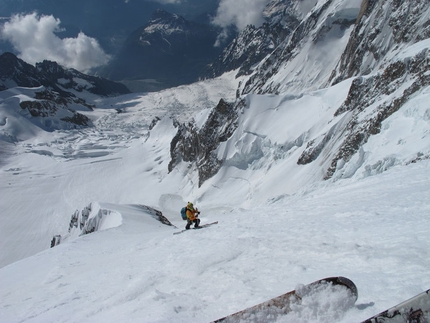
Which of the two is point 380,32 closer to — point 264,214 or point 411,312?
point 264,214

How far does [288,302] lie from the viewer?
3.69m

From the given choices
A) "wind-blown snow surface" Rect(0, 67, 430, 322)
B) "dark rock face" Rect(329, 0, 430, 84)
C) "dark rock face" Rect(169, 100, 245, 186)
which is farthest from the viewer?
"dark rock face" Rect(169, 100, 245, 186)

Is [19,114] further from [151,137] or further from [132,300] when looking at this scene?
[132,300]

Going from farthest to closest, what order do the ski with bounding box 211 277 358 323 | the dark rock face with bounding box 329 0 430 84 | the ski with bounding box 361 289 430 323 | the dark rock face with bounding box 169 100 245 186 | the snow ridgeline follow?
the dark rock face with bounding box 169 100 245 186
the dark rock face with bounding box 329 0 430 84
the snow ridgeline
the ski with bounding box 211 277 358 323
the ski with bounding box 361 289 430 323

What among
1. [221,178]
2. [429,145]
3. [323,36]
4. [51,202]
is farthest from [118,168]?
[429,145]

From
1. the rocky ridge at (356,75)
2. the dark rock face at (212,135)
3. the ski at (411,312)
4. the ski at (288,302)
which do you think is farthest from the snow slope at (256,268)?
the dark rock face at (212,135)

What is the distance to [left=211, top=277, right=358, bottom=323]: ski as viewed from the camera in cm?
360

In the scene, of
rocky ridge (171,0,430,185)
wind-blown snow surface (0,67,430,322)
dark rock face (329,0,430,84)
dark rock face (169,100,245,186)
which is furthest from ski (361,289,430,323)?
dark rock face (329,0,430,84)

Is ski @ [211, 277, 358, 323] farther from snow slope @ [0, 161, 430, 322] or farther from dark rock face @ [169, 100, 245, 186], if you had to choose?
dark rock face @ [169, 100, 245, 186]

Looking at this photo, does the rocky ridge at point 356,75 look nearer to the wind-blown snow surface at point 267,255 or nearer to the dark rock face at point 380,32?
the dark rock face at point 380,32

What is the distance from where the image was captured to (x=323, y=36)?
9331 cm

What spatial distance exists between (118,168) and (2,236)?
34.6 metres

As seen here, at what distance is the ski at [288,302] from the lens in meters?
3.60

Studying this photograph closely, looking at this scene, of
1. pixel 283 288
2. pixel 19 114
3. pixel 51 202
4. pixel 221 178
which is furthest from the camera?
pixel 19 114
